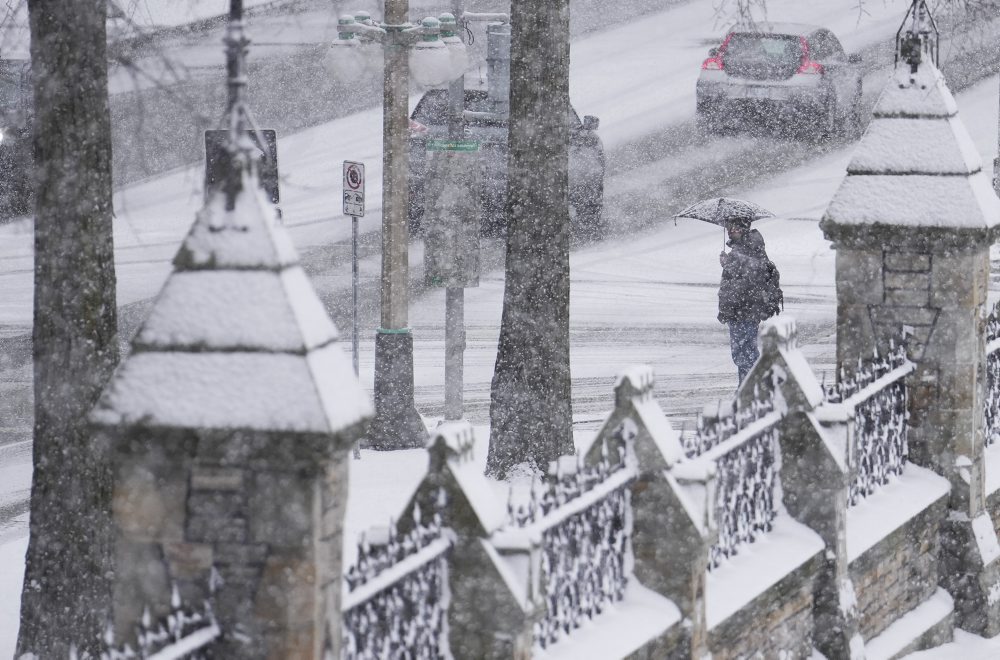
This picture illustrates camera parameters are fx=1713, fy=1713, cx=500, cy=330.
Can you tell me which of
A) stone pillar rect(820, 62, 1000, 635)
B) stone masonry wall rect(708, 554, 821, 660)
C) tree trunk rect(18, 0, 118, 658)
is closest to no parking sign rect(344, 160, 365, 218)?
stone pillar rect(820, 62, 1000, 635)

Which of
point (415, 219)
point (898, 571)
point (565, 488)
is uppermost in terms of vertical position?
point (415, 219)

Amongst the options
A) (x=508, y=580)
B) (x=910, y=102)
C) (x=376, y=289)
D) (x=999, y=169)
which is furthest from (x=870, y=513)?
(x=999, y=169)

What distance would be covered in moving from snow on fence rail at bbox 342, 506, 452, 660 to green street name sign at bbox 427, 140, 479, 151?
6.86 metres

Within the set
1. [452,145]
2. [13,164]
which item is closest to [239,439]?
[452,145]

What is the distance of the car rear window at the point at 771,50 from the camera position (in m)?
24.9

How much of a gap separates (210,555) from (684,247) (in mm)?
17583

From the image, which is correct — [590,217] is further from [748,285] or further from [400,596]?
[400,596]

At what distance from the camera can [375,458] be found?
42.4 feet

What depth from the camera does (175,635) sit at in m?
4.91

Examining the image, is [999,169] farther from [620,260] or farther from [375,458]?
[375,458]

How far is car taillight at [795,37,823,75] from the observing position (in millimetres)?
25047

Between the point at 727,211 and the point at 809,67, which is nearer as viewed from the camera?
the point at 727,211

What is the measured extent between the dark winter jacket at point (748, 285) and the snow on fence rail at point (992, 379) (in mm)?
2606

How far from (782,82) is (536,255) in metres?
15.1
